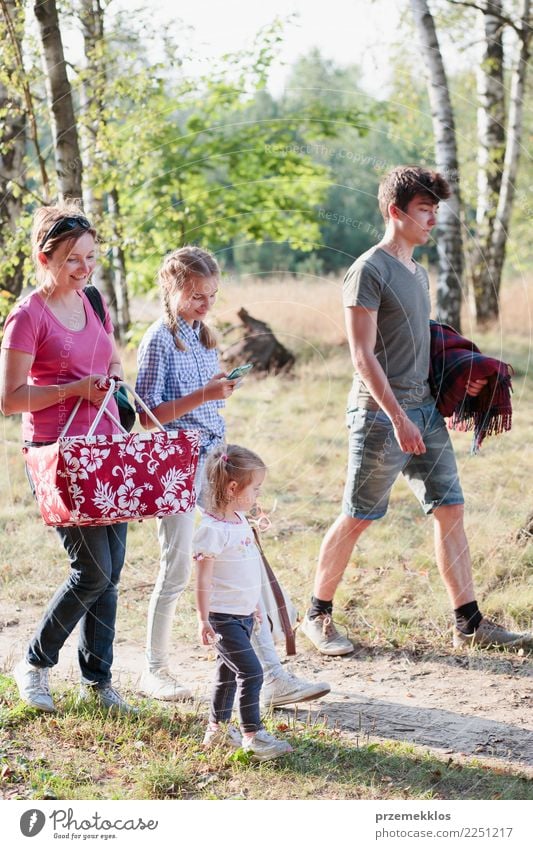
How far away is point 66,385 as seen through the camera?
3055mm

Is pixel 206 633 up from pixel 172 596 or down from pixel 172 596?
up

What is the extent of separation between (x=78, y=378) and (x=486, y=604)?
218 cm

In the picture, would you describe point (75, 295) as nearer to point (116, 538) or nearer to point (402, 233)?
point (116, 538)

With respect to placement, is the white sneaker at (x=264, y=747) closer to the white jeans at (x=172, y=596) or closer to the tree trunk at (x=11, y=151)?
the white jeans at (x=172, y=596)

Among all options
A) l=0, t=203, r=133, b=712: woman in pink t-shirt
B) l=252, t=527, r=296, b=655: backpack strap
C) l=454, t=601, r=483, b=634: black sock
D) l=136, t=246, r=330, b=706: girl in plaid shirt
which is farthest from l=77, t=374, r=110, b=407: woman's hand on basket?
l=454, t=601, r=483, b=634: black sock

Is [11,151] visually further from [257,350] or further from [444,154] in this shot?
[444,154]

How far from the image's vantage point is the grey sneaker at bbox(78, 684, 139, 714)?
3.31 m

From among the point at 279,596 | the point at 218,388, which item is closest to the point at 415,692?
the point at 279,596

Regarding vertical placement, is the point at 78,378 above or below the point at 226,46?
below

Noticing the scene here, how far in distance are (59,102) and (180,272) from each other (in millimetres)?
2510

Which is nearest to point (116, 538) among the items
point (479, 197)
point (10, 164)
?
point (10, 164)

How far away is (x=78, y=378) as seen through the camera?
3178mm

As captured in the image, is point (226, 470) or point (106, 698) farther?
point (106, 698)

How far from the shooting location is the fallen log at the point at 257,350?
9.16 m
